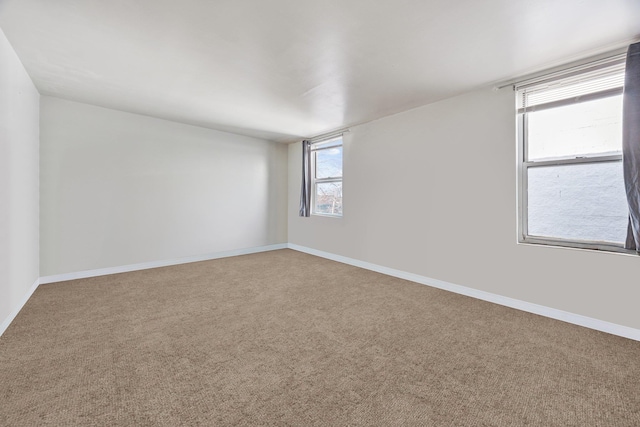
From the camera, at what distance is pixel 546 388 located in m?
1.54

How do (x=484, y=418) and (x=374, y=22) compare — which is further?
(x=374, y=22)

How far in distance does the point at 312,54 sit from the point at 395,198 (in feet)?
7.48

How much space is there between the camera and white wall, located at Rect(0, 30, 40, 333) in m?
2.16

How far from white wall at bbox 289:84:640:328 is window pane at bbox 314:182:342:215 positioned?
1.84ft

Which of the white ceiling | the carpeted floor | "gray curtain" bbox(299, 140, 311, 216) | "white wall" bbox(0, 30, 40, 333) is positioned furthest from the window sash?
"white wall" bbox(0, 30, 40, 333)

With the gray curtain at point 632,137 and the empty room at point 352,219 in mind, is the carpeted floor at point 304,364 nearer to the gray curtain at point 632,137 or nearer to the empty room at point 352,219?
the empty room at point 352,219

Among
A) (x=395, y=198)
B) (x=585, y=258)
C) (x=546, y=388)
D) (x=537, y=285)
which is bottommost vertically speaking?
(x=546, y=388)

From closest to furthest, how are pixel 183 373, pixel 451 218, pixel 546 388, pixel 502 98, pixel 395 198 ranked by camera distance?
pixel 546 388 → pixel 183 373 → pixel 502 98 → pixel 451 218 → pixel 395 198

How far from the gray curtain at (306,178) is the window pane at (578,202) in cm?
→ 362

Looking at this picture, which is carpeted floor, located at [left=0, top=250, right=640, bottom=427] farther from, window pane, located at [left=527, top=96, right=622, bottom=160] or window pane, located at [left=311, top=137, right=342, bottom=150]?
window pane, located at [left=311, top=137, right=342, bottom=150]

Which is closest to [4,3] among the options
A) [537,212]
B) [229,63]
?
[229,63]

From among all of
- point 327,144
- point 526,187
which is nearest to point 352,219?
point 327,144

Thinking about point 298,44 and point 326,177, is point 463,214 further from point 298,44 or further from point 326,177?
point 326,177

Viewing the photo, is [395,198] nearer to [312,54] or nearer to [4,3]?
→ [312,54]
